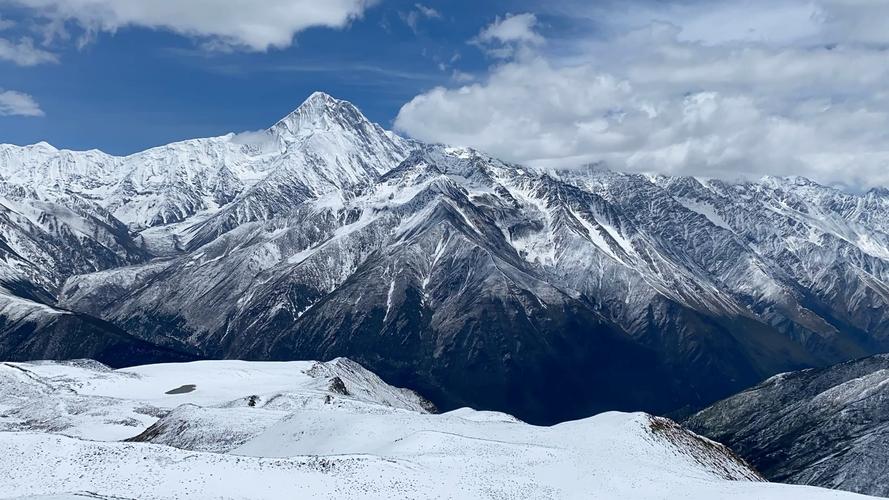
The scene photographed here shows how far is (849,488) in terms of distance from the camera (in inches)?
7436

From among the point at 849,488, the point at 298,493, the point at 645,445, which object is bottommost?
the point at 849,488

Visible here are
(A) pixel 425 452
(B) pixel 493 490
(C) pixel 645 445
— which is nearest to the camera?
(B) pixel 493 490

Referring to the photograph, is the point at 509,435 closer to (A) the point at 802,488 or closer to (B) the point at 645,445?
(B) the point at 645,445

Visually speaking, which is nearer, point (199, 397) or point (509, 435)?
point (509, 435)

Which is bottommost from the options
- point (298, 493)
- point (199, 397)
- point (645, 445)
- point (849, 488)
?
point (849, 488)

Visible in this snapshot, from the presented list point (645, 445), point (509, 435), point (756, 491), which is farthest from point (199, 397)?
point (756, 491)

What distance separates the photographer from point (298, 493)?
79250 millimetres

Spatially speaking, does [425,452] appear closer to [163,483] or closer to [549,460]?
[549,460]

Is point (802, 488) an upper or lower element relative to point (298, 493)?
lower

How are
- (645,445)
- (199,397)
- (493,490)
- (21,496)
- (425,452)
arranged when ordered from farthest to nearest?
(199,397) < (645,445) < (425,452) < (493,490) < (21,496)

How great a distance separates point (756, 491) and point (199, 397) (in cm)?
12748

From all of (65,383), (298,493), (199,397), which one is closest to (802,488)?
(298,493)

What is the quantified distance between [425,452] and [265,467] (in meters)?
20.3

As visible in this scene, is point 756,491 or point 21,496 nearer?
point 21,496
